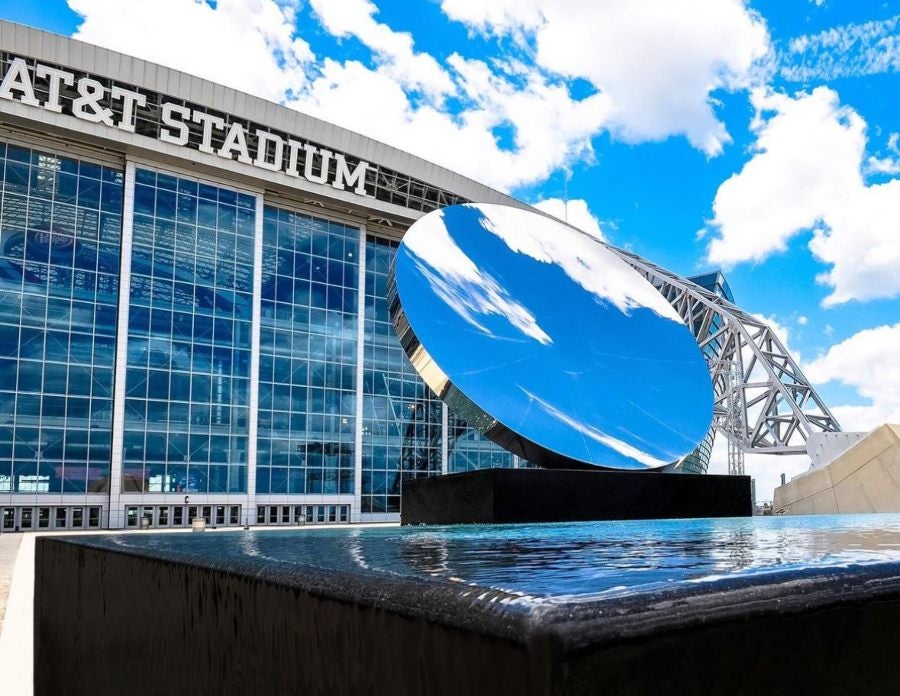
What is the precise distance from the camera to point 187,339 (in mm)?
45000

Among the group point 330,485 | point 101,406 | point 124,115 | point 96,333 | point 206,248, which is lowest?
point 330,485

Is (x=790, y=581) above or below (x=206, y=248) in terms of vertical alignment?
below

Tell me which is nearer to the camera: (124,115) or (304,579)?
(304,579)

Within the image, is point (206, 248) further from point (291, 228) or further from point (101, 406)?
point (101, 406)

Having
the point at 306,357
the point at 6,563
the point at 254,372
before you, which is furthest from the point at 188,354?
the point at 6,563

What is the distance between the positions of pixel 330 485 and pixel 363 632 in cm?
4838

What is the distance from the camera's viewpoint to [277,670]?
289cm

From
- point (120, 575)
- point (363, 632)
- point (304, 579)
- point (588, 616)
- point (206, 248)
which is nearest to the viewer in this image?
point (588, 616)

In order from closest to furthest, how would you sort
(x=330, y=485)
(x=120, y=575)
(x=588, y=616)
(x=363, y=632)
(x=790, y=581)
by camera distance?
(x=588, y=616)
(x=790, y=581)
(x=363, y=632)
(x=120, y=575)
(x=330, y=485)

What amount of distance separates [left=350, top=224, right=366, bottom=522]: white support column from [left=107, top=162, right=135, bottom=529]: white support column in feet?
45.2

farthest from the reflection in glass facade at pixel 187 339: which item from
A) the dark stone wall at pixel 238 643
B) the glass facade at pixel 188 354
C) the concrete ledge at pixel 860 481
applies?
the dark stone wall at pixel 238 643

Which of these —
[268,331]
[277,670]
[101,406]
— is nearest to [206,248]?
[268,331]

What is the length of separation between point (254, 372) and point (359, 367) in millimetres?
7120

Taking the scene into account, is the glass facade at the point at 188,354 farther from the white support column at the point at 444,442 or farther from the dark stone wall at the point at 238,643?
the dark stone wall at the point at 238,643
